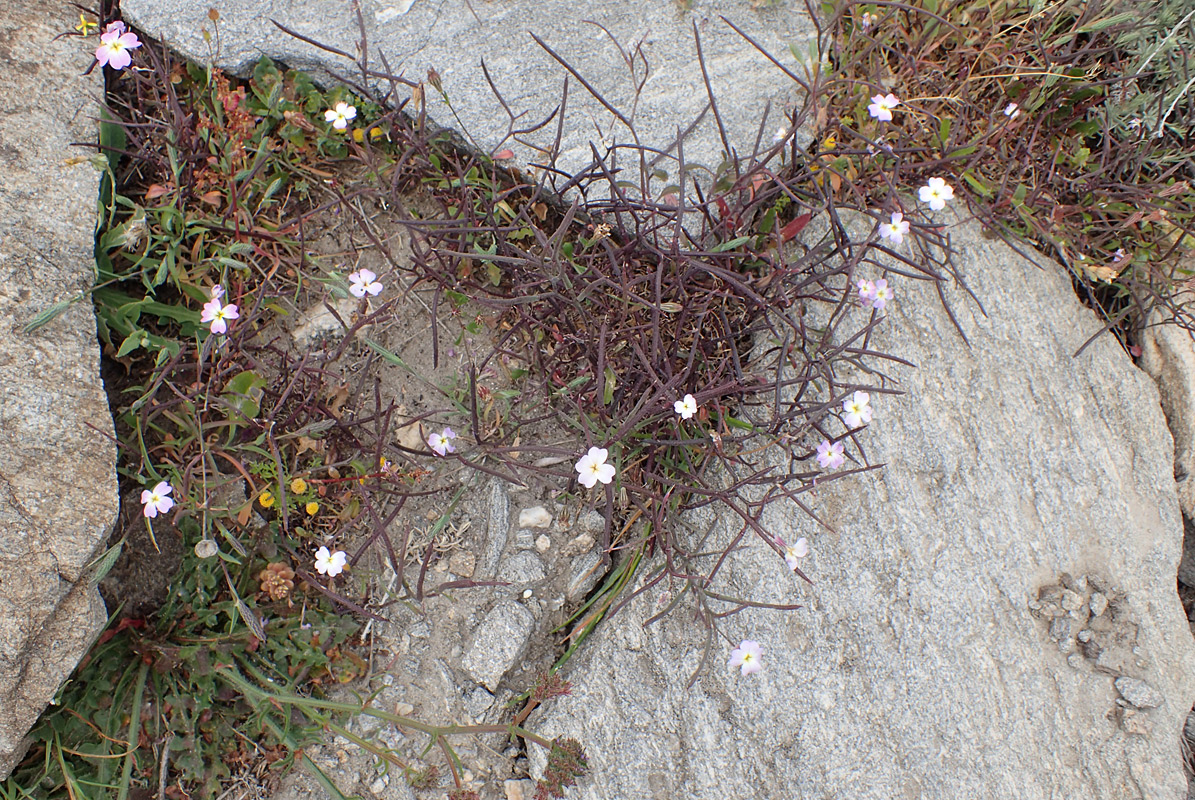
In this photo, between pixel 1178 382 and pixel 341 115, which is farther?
pixel 1178 382

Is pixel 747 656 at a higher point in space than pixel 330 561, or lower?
higher

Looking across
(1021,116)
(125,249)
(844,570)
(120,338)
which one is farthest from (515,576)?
(1021,116)

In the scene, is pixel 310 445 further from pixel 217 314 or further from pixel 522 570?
pixel 522 570

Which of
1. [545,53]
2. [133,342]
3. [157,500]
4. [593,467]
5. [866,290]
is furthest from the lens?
[545,53]

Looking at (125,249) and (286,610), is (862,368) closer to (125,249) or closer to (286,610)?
(286,610)

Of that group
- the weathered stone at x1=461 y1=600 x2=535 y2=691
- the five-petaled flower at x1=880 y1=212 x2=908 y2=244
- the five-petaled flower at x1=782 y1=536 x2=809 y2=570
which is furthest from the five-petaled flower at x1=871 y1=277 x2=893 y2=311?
the weathered stone at x1=461 y1=600 x2=535 y2=691

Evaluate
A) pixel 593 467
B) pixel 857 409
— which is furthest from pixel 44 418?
pixel 857 409
